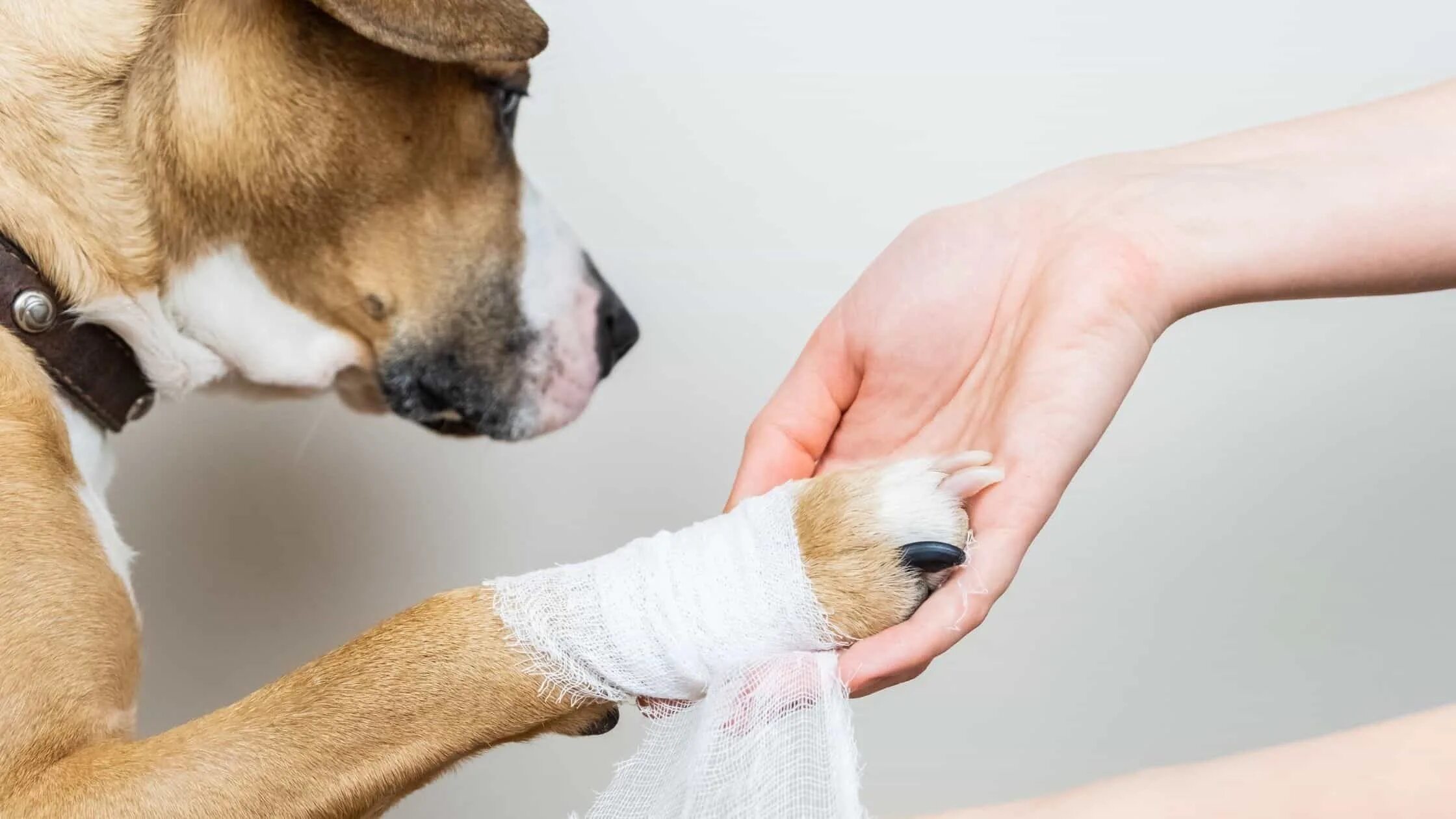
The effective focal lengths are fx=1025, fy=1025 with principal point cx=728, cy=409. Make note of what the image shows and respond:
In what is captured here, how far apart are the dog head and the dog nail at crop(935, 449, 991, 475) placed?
613mm

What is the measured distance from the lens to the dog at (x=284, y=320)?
2.94ft

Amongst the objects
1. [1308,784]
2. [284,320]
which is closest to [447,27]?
[284,320]

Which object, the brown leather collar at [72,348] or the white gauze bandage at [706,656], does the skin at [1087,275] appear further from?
the brown leather collar at [72,348]

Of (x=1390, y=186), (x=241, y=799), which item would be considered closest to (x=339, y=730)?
(x=241, y=799)

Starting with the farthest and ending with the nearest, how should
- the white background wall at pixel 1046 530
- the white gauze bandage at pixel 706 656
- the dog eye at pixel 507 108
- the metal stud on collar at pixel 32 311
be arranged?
the white background wall at pixel 1046 530 < the dog eye at pixel 507 108 < the metal stud on collar at pixel 32 311 < the white gauze bandage at pixel 706 656

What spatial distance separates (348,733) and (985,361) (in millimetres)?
705

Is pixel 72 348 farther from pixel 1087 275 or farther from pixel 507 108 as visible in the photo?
pixel 1087 275

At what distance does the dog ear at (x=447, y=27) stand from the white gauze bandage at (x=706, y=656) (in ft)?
1.89

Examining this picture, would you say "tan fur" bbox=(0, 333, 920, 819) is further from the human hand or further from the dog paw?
the human hand

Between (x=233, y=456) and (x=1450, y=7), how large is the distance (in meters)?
1.91

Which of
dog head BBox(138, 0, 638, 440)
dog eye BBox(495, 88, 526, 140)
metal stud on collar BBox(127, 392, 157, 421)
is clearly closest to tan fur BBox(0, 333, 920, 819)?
metal stud on collar BBox(127, 392, 157, 421)

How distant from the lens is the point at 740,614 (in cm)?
83

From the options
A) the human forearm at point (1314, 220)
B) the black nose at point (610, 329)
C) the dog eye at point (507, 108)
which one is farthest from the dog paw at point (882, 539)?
the dog eye at point (507, 108)

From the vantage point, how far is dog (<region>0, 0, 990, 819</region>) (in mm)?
896
